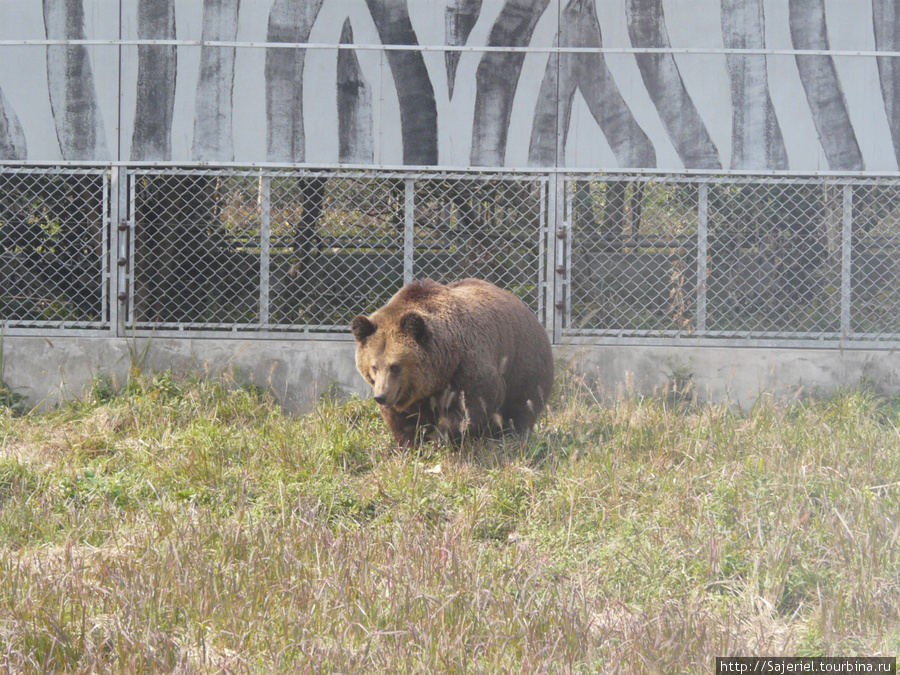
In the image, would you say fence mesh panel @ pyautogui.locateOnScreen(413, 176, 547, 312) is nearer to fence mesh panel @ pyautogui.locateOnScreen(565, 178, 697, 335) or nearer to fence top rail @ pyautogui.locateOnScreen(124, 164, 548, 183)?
fence top rail @ pyautogui.locateOnScreen(124, 164, 548, 183)

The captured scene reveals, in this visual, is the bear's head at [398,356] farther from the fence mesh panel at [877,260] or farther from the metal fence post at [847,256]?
the fence mesh panel at [877,260]

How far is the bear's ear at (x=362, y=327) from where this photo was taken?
19.8 feet

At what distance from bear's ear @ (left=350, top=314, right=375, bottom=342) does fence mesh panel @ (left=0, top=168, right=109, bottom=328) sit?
4.07 metres

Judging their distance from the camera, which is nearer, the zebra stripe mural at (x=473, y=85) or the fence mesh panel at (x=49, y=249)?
the zebra stripe mural at (x=473, y=85)

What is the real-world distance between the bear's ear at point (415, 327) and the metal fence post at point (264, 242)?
3.04 m

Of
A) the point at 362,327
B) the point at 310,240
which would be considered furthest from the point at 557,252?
the point at 362,327

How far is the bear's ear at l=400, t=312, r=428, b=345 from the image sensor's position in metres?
5.96

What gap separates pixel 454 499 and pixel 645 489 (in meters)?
1.15

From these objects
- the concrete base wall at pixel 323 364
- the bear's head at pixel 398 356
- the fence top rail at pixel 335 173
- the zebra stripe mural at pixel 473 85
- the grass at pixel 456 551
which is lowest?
the grass at pixel 456 551

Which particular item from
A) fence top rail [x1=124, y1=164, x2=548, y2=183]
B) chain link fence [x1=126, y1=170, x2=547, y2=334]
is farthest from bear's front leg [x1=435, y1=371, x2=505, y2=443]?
fence top rail [x1=124, y1=164, x2=548, y2=183]

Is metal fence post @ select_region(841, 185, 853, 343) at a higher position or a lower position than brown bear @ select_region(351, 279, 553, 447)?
higher

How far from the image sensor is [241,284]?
918 cm

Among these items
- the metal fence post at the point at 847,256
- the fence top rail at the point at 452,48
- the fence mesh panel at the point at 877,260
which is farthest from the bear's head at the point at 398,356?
the fence mesh panel at the point at 877,260

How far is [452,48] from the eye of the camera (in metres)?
8.64
